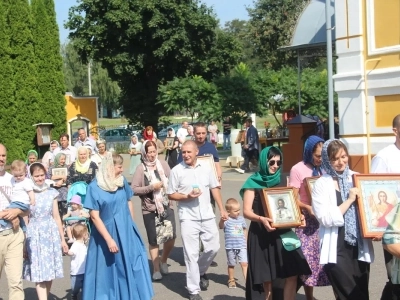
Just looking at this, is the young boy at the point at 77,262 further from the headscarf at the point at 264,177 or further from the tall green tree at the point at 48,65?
the tall green tree at the point at 48,65

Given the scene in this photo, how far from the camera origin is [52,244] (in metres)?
7.73

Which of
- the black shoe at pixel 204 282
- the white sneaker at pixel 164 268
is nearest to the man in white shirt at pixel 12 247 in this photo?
the black shoe at pixel 204 282

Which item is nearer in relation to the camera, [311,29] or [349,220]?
[349,220]

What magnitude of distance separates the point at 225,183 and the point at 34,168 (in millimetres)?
13095

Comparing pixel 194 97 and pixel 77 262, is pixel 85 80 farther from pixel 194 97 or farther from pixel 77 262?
pixel 77 262

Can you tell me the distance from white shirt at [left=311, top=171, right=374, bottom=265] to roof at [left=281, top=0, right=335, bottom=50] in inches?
581

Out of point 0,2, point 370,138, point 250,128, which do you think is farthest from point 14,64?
point 370,138

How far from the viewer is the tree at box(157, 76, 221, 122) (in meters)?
28.4

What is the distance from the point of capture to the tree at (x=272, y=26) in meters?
51.6

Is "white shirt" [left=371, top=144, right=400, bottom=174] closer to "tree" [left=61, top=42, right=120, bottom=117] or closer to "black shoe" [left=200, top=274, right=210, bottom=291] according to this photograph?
"black shoe" [left=200, top=274, right=210, bottom=291]

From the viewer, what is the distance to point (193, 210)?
7949mm

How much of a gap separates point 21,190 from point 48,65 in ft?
86.3

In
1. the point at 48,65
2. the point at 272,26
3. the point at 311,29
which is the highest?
Answer: the point at 272,26

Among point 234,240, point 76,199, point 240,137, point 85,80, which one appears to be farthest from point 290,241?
point 85,80
